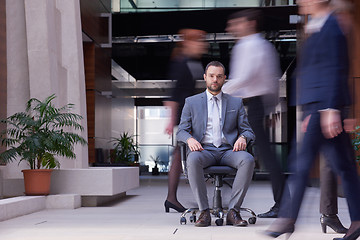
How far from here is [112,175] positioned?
6.00 meters

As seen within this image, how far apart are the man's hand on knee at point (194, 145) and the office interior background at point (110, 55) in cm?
62

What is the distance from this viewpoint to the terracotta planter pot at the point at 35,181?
5699 mm

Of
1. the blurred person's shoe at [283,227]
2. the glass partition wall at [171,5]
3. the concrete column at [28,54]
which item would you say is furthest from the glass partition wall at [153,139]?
the blurred person's shoe at [283,227]

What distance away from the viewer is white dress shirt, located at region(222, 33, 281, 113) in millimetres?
4203

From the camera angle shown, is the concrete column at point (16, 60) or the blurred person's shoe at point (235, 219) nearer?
the blurred person's shoe at point (235, 219)

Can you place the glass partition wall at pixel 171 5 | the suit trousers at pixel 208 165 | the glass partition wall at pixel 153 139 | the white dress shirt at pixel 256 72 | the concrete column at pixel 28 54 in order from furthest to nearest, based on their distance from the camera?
1. the glass partition wall at pixel 153 139
2. the glass partition wall at pixel 171 5
3. the concrete column at pixel 28 54
4. the white dress shirt at pixel 256 72
5. the suit trousers at pixel 208 165

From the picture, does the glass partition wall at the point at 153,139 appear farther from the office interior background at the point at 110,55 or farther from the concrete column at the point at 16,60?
the concrete column at the point at 16,60

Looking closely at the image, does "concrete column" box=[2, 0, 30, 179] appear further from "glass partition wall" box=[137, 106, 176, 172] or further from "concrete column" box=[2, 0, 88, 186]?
"glass partition wall" box=[137, 106, 176, 172]

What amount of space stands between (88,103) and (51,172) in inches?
189

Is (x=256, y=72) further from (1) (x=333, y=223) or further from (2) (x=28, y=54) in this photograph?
(2) (x=28, y=54)

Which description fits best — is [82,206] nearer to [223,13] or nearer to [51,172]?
[51,172]

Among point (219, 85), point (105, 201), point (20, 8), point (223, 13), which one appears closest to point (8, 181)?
point (105, 201)

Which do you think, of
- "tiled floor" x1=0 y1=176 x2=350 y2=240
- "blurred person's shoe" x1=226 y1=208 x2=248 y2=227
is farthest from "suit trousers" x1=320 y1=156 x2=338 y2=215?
"blurred person's shoe" x1=226 y1=208 x2=248 y2=227

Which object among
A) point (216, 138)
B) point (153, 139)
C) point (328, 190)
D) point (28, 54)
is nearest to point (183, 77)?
point (216, 138)
